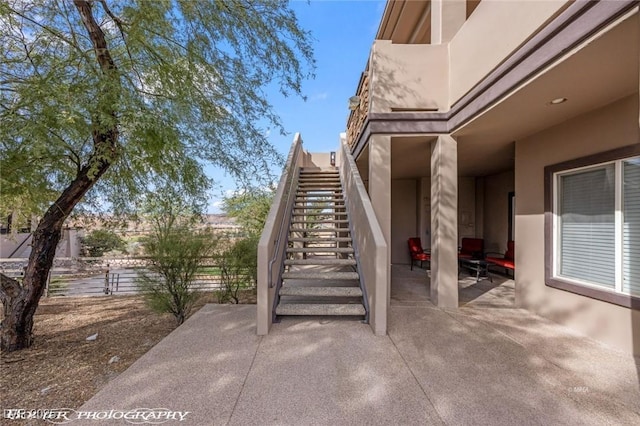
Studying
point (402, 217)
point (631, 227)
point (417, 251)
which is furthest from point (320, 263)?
point (402, 217)

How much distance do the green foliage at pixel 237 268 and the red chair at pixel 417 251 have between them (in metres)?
4.74

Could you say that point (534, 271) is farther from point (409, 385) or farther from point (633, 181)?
point (409, 385)

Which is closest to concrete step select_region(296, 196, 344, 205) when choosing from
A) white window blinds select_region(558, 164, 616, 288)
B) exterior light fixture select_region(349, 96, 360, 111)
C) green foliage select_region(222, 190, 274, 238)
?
green foliage select_region(222, 190, 274, 238)

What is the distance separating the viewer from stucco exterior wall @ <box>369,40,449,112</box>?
4980mm

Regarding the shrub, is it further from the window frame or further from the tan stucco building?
the window frame

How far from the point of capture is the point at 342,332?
3.60 m

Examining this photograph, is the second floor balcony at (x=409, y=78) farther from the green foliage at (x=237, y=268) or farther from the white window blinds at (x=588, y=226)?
the green foliage at (x=237, y=268)

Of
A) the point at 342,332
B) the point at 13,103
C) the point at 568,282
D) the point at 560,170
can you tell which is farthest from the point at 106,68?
the point at 568,282

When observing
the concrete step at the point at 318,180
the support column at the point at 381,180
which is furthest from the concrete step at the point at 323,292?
the concrete step at the point at 318,180

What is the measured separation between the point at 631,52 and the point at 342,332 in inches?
151

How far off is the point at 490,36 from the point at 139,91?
4.70 metres

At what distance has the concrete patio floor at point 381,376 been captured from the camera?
2.16 meters

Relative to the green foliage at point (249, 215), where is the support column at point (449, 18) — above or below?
above

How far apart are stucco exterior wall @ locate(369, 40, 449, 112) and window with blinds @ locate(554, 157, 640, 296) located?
90.0 inches
